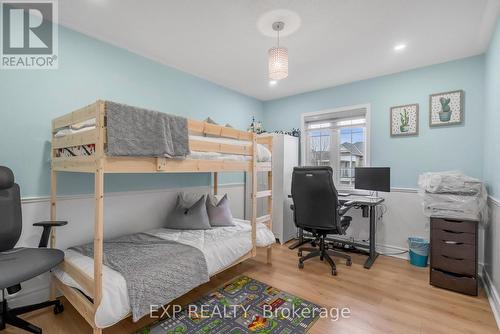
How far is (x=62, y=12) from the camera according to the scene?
204cm

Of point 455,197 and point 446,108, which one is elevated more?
point 446,108

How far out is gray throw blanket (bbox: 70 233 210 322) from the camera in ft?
5.34

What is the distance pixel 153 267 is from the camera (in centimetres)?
179

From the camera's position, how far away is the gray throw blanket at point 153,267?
1.63 meters

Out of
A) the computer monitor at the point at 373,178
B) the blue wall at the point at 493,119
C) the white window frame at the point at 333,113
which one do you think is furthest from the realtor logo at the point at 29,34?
the blue wall at the point at 493,119

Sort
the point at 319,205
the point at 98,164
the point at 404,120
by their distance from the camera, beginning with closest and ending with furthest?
the point at 98,164 < the point at 319,205 < the point at 404,120

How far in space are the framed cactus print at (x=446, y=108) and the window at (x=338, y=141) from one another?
2.65 ft

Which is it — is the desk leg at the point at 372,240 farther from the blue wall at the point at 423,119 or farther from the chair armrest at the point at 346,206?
the blue wall at the point at 423,119

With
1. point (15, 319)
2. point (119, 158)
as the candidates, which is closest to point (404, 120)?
point (119, 158)

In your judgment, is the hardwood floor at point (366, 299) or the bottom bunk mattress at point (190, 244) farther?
the hardwood floor at point (366, 299)

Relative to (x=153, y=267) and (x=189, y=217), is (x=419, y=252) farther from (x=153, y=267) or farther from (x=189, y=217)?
(x=153, y=267)

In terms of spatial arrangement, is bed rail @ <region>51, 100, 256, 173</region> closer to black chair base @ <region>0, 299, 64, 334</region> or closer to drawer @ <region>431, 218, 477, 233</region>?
black chair base @ <region>0, 299, 64, 334</region>

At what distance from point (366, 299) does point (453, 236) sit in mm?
1086

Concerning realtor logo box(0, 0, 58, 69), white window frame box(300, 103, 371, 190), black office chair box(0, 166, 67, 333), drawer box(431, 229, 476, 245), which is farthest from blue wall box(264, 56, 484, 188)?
black office chair box(0, 166, 67, 333)
